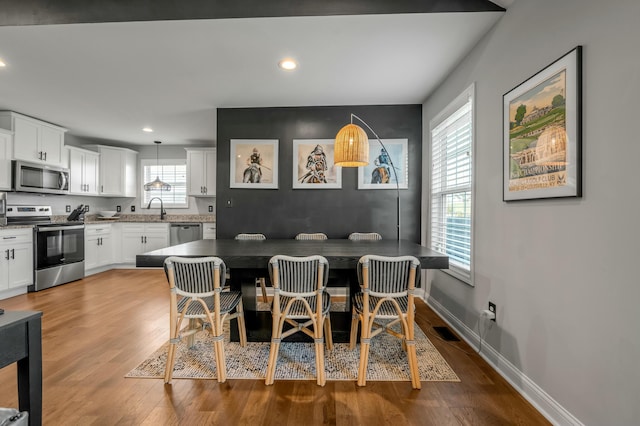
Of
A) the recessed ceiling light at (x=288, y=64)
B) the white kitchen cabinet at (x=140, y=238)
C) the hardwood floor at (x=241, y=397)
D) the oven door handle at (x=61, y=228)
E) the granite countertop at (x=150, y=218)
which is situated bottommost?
the hardwood floor at (x=241, y=397)

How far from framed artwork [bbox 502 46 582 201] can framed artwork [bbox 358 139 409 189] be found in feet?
6.16

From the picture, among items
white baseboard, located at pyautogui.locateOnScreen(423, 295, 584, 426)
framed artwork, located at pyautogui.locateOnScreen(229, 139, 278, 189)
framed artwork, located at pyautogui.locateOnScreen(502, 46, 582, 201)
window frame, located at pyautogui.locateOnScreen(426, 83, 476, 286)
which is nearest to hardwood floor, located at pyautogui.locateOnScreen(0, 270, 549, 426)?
white baseboard, located at pyautogui.locateOnScreen(423, 295, 584, 426)

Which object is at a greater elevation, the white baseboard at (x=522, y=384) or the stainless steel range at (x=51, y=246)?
the stainless steel range at (x=51, y=246)

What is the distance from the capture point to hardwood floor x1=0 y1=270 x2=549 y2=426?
5.36 ft

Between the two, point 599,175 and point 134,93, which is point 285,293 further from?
point 134,93

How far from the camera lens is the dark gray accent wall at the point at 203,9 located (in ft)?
6.89

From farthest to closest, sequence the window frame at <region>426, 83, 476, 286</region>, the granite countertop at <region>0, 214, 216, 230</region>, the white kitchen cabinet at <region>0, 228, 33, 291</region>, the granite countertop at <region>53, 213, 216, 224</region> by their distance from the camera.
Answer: the granite countertop at <region>53, 213, 216, 224</region>, the granite countertop at <region>0, 214, 216, 230</region>, the white kitchen cabinet at <region>0, 228, 33, 291</region>, the window frame at <region>426, 83, 476, 286</region>

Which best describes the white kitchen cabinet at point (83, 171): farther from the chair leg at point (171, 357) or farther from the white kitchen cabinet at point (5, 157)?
the chair leg at point (171, 357)

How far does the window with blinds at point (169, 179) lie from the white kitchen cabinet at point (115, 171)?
0.28 meters

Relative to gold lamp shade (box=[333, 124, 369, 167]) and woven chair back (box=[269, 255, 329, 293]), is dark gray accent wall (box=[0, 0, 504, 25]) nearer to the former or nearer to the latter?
gold lamp shade (box=[333, 124, 369, 167])

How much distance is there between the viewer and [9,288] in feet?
12.5

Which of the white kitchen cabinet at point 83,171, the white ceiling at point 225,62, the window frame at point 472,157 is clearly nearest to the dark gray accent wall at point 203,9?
the white ceiling at point 225,62

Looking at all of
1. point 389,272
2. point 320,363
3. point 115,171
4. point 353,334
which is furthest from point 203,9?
point 115,171

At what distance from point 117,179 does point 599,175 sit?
22.6 ft
